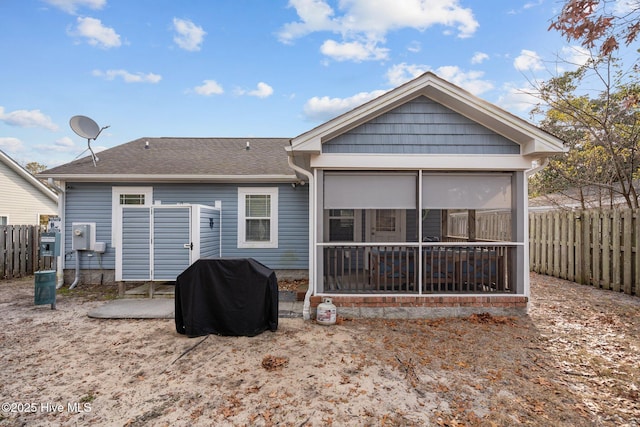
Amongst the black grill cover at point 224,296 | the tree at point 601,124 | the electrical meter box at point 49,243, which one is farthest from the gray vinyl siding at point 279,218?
the tree at point 601,124

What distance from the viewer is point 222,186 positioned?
8109 mm

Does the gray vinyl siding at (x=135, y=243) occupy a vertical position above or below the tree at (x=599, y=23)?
below

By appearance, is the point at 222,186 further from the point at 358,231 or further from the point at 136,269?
the point at 358,231

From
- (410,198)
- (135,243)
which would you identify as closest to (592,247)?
(410,198)

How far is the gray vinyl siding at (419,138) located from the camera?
5.50m

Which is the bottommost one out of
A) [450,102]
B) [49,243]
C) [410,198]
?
[49,243]

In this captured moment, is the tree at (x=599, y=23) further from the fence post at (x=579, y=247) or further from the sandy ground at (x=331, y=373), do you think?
the fence post at (x=579, y=247)

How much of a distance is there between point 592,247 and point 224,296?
8467 mm

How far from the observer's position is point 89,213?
805cm

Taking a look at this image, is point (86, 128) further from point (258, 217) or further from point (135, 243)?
point (258, 217)

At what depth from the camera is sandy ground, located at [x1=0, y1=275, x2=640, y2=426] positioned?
2801 millimetres

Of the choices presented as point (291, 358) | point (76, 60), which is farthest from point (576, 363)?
point (76, 60)

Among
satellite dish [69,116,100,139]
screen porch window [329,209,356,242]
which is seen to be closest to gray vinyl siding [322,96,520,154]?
screen porch window [329,209,356,242]

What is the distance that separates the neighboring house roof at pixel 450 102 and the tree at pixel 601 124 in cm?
398
